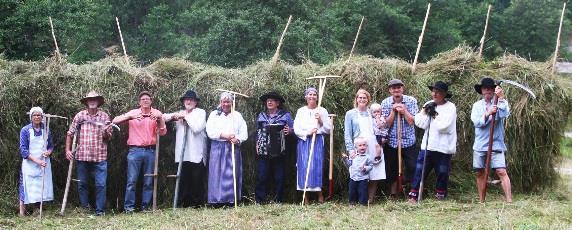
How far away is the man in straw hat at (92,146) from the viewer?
721 centimetres

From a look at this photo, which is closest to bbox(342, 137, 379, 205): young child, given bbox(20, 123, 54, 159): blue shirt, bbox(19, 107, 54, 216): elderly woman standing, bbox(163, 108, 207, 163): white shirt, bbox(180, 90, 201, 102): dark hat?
bbox(163, 108, 207, 163): white shirt

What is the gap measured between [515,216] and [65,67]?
18.2 ft

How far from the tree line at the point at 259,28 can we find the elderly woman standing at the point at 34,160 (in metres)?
4.58

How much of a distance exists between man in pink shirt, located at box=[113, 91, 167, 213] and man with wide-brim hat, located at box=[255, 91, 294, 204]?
3.83 feet

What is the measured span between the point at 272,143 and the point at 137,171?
1.61 meters

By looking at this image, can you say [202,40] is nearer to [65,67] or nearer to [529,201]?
[65,67]

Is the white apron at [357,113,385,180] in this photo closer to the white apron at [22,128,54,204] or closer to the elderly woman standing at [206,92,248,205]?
the elderly woman standing at [206,92,248,205]

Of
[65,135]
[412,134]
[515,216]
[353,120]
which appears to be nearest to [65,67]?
[65,135]

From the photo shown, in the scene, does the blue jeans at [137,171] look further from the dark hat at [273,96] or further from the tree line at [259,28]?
the tree line at [259,28]

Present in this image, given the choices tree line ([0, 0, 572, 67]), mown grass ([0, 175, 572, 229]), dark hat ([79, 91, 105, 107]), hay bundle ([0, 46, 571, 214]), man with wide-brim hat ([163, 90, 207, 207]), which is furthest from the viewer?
tree line ([0, 0, 572, 67])

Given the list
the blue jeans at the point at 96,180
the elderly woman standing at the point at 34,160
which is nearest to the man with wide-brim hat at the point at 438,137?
the blue jeans at the point at 96,180

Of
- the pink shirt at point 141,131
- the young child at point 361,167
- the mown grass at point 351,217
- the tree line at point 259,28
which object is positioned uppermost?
the tree line at point 259,28

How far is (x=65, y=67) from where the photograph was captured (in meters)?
7.95

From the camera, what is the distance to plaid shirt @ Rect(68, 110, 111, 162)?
720 cm
